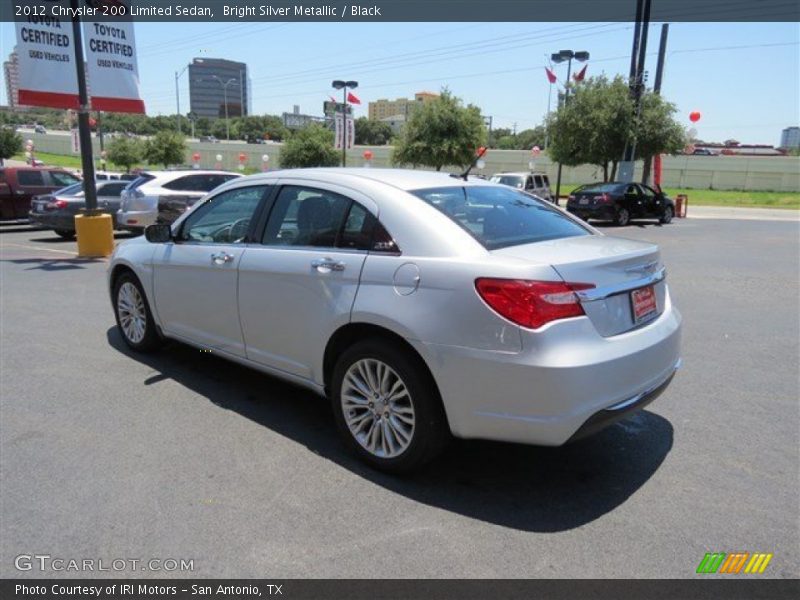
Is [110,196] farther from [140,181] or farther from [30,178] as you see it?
[30,178]

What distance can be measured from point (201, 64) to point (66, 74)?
117 m

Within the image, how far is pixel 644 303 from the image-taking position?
3.46m

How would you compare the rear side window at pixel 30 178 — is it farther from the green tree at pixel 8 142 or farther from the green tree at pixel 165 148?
the green tree at pixel 165 148

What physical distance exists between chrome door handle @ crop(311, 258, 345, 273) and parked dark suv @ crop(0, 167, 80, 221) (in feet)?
60.1

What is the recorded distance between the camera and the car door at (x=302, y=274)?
3646 millimetres

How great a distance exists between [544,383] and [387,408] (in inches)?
37.5

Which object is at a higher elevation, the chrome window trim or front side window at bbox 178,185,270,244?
front side window at bbox 178,185,270,244

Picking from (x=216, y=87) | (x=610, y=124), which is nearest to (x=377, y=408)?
(x=610, y=124)

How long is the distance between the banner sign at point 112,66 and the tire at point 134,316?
8.49 meters

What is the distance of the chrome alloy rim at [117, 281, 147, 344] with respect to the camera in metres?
5.54

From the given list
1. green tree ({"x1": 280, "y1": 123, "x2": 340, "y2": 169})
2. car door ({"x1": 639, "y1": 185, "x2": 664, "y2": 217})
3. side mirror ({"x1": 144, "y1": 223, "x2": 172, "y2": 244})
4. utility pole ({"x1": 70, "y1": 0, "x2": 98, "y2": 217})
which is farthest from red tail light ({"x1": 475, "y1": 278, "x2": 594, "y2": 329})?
green tree ({"x1": 280, "y1": 123, "x2": 340, "y2": 169})

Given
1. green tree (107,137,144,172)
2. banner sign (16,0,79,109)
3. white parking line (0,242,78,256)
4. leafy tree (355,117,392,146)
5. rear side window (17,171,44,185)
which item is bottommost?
white parking line (0,242,78,256)

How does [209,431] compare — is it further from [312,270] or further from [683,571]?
[683,571]

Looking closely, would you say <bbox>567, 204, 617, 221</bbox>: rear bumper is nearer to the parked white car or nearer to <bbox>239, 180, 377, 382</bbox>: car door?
the parked white car
